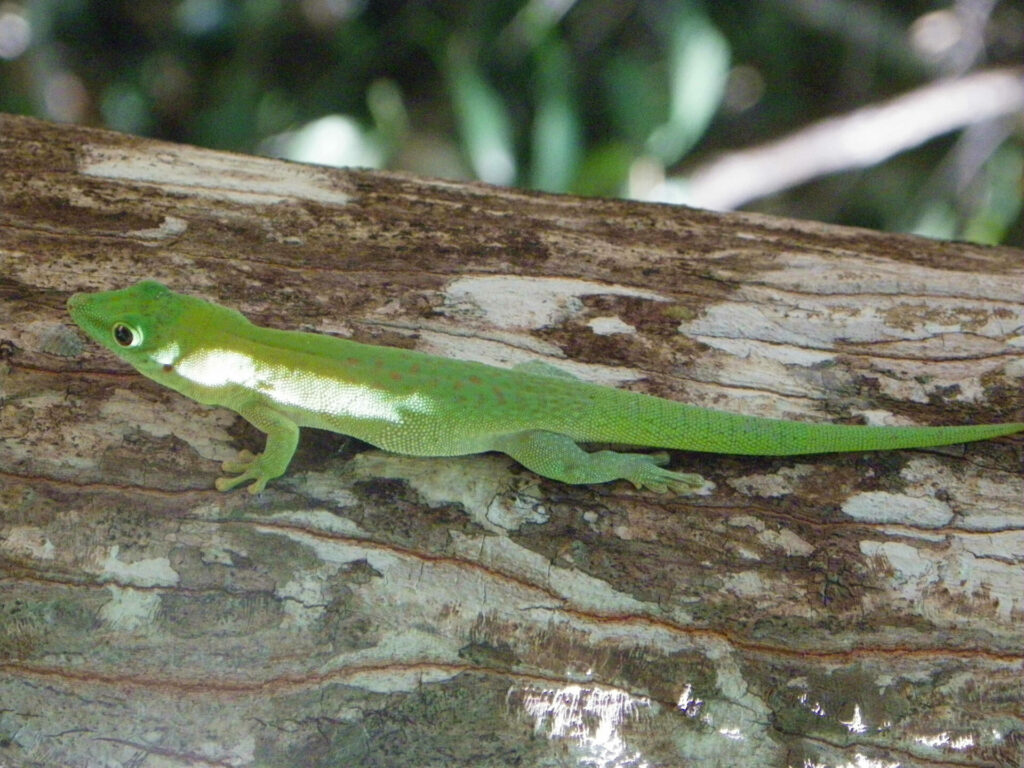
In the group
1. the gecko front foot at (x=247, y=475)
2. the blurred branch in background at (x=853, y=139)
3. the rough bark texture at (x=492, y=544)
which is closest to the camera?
the rough bark texture at (x=492, y=544)

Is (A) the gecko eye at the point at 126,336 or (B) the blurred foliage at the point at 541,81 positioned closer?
(A) the gecko eye at the point at 126,336

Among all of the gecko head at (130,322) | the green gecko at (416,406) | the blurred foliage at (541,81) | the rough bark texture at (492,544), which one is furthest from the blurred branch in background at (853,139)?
the gecko head at (130,322)

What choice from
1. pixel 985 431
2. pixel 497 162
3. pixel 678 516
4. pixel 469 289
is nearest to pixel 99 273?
pixel 469 289

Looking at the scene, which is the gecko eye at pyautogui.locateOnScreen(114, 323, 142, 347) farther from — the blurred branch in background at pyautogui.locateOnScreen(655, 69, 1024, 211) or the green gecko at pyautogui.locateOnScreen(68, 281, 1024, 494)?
the blurred branch in background at pyautogui.locateOnScreen(655, 69, 1024, 211)

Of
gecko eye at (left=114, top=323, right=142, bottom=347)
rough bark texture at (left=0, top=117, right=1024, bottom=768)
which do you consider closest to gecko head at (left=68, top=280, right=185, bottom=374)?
gecko eye at (left=114, top=323, right=142, bottom=347)

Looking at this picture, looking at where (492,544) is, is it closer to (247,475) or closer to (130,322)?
(247,475)

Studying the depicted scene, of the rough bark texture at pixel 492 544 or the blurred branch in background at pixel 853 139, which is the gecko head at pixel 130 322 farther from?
the blurred branch in background at pixel 853 139
